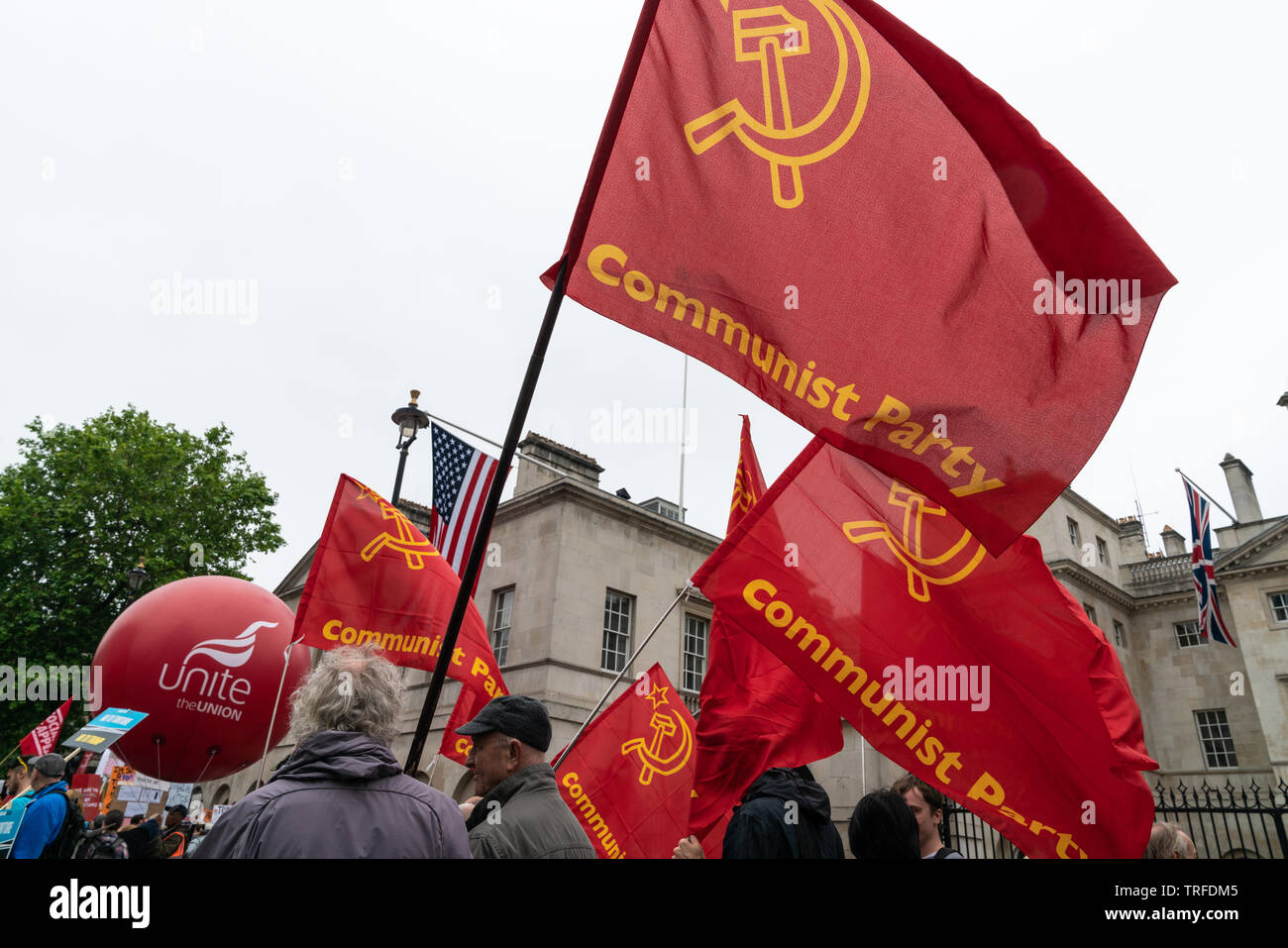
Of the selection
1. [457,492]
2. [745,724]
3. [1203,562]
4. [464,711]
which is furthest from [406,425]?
[1203,562]

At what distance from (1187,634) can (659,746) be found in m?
36.9

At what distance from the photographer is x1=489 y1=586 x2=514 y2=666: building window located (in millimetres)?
21719

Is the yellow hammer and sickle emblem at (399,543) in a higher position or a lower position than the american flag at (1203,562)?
lower

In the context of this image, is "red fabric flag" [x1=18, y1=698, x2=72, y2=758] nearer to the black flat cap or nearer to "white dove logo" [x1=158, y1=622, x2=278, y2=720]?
"white dove logo" [x1=158, y1=622, x2=278, y2=720]

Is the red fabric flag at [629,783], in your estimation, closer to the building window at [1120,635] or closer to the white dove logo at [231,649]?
the white dove logo at [231,649]

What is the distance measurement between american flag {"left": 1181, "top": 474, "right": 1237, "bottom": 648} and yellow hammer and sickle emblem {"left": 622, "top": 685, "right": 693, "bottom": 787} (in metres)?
19.6

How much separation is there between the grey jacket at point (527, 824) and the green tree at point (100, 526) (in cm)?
2546

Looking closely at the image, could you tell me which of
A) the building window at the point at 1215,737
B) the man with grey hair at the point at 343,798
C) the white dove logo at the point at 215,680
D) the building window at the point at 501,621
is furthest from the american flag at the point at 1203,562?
the man with grey hair at the point at 343,798

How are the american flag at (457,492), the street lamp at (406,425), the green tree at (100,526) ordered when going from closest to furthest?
the american flag at (457,492) < the street lamp at (406,425) < the green tree at (100,526)

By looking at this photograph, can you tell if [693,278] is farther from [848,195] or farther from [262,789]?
[262,789]

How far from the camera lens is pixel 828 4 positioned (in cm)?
417

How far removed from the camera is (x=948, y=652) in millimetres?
4824

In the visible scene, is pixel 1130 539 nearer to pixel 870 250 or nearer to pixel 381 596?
pixel 381 596

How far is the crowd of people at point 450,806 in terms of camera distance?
226 cm
